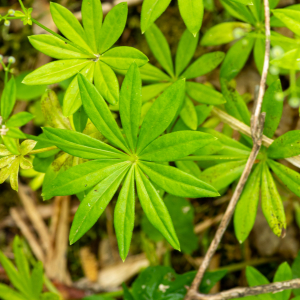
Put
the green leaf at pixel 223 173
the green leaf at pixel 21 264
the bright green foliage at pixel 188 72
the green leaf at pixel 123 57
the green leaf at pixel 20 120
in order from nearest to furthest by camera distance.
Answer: the green leaf at pixel 20 120
the green leaf at pixel 123 57
the green leaf at pixel 223 173
the bright green foliage at pixel 188 72
the green leaf at pixel 21 264

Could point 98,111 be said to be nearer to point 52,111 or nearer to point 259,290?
point 52,111

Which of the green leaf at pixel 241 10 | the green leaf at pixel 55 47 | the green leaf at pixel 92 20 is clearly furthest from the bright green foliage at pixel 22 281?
the green leaf at pixel 241 10

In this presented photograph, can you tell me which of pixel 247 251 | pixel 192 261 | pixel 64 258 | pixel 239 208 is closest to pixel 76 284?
pixel 64 258

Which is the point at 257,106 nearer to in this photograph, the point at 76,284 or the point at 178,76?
the point at 178,76

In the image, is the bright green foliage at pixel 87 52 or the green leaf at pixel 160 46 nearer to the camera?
the bright green foliage at pixel 87 52

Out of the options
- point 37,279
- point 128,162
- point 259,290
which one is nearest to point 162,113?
point 128,162

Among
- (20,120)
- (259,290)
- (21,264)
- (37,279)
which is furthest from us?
(21,264)

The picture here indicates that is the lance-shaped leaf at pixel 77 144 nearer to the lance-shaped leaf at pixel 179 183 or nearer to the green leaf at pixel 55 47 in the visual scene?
the lance-shaped leaf at pixel 179 183

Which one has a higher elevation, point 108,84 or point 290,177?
point 108,84
